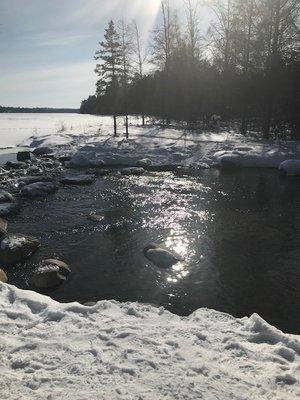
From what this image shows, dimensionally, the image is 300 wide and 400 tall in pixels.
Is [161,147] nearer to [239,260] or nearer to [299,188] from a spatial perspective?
[299,188]

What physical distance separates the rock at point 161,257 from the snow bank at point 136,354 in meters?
2.86

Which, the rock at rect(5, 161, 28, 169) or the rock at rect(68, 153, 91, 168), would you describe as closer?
the rock at rect(5, 161, 28, 169)

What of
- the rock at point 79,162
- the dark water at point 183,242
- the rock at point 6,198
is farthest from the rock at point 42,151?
the rock at point 6,198

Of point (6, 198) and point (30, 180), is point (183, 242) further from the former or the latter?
point (30, 180)

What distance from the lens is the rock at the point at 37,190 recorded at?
16.1m

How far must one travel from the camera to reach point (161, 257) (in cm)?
954

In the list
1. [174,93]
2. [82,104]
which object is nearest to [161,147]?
[174,93]

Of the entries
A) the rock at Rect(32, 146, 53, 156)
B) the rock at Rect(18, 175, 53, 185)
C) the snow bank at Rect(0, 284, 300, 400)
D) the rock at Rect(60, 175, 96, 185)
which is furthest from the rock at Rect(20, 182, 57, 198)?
the rock at Rect(32, 146, 53, 156)

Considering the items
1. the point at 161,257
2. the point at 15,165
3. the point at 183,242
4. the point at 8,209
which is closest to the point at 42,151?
the point at 15,165

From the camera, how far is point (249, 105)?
2989 cm

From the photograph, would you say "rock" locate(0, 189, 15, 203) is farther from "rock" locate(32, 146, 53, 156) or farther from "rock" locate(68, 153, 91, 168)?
"rock" locate(32, 146, 53, 156)

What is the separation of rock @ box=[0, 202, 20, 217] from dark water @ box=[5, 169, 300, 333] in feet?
1.13

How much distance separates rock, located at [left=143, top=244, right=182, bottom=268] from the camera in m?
9.35

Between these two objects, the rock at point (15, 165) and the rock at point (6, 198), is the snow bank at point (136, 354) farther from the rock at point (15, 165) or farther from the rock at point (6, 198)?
the rock at point (15, 165)
